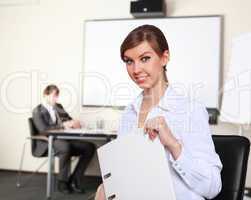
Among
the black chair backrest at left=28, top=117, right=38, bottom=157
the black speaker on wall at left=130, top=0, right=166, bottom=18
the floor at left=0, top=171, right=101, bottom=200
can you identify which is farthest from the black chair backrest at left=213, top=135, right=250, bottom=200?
the black speaker on wall at left=130, top=0, right=166, bottom=18

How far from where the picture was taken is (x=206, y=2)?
464cm

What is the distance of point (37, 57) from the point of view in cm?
519

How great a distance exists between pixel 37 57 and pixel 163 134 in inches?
180

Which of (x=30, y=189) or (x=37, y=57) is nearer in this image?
(x=30, y=189)

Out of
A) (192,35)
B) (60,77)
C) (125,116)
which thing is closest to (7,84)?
(60,77)

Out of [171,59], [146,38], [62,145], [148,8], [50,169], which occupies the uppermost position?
[148,8]

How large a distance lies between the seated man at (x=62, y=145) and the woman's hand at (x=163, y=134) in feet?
11.2

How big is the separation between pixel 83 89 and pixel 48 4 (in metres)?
1.36

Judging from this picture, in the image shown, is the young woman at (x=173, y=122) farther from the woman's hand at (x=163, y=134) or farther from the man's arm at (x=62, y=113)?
the man's arm at (x=62, y=113)

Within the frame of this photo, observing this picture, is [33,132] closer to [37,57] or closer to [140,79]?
[37,57]

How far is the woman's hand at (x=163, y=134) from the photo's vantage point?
87 cm

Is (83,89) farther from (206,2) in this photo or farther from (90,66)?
(206,2)

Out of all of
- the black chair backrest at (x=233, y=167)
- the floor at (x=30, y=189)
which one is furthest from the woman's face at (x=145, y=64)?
the floor at (x=30, y=189)

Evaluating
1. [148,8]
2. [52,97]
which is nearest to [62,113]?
[52,97]
